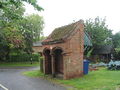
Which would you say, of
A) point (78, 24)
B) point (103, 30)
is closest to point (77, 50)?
point (78, 24)

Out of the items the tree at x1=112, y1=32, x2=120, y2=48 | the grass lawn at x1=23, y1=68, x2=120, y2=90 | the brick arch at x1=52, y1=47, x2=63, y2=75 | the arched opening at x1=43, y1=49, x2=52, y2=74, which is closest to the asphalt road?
the grass lawn at x1=23, y1=68, x2=120, y2=90

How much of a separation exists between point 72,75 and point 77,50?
7.56ft

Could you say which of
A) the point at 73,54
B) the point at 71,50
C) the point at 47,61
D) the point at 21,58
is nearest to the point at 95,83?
the point at 73,54

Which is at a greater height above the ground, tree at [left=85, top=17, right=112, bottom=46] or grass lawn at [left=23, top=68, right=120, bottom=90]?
tree at [left=85, top=17, right=112, bottom=46]

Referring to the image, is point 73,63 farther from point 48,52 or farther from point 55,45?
point 48,52

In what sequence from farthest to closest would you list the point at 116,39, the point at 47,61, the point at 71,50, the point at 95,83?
the point at 116,39, the point at 47,61, the point at 71,50, the point at 95,83

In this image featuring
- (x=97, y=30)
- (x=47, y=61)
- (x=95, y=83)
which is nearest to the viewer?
(x=95, y=83)

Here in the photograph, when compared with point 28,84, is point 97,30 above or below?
above

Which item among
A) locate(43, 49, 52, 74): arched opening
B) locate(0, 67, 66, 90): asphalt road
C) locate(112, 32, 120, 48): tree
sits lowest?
locate(0, 67, 66, 90): asphalt road

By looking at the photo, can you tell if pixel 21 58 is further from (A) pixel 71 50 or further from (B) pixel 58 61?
(A) pixel 71 50

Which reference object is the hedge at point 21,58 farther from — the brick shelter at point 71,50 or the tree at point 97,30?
the brick shelter at point 71,50

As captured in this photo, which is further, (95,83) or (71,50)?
(71,50)

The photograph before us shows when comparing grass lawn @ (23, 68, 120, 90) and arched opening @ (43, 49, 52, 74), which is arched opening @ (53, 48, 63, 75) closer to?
arched opening @ (43, 49, 52, 74)

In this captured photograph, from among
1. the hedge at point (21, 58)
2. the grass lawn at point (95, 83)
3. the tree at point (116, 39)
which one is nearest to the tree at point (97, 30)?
the tree at point (116, 39)
